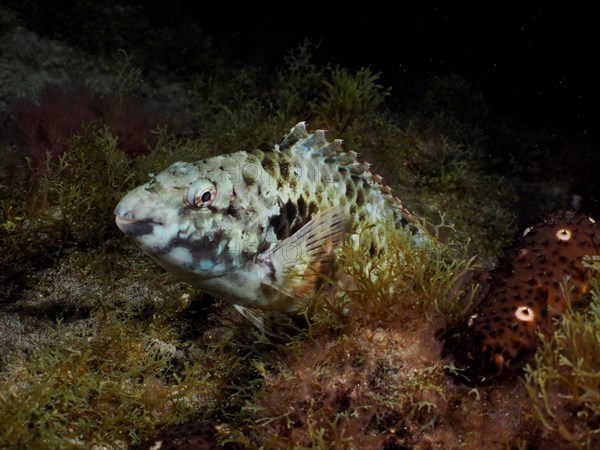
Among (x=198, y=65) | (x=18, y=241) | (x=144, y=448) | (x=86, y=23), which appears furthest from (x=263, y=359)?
(x=86, y=23)

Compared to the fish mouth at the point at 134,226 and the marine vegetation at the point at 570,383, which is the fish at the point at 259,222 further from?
the marine vegetation at the point at 570,383

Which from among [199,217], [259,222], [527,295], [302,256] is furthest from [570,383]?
[199,217]

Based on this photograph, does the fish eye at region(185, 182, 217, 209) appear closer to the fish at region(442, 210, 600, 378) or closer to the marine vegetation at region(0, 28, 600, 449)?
the marine vegetation at region(0, 28, 600, 449)

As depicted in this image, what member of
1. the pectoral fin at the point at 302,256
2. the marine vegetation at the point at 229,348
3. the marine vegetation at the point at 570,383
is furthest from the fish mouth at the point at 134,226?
the marine vegetation at the point at 570,383

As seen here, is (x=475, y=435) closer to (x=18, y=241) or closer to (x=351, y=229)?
(x=351, y=229)

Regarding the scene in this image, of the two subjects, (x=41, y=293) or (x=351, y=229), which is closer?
(x=351, y=229)

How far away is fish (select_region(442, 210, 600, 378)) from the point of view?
2828 mm

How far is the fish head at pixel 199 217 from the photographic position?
2955 millimetres

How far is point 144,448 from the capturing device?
2.83 meters

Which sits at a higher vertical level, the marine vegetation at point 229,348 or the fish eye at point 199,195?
the fish eye at point 199,195

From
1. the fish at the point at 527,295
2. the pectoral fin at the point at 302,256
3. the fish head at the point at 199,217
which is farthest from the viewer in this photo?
the pectoral fin at the point at 302,256

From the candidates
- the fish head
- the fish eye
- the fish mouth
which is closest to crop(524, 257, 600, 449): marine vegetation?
the fish head

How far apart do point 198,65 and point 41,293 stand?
633 cm

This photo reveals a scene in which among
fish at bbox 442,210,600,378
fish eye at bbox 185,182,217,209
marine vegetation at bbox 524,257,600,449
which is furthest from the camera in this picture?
fish eye at bbox 185,182,217,209
